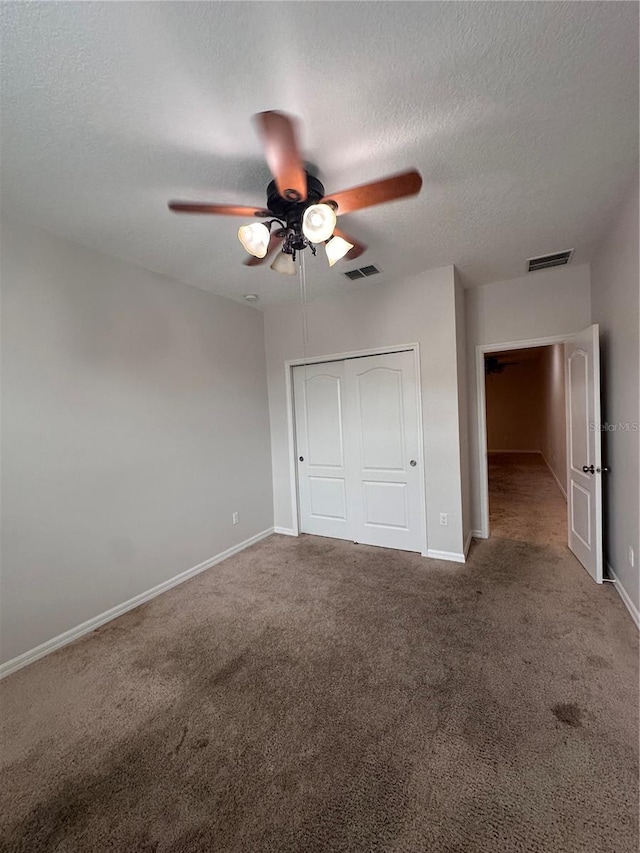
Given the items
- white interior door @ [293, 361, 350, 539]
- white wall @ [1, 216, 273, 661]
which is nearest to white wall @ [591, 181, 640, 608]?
white interior door @ [293, 361, 350, 539]

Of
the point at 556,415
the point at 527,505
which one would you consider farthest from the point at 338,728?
the point at 556,415

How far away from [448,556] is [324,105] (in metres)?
3.31

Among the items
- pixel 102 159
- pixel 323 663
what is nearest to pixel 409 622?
pixel 323 663

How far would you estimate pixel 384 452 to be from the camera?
3.46 meters

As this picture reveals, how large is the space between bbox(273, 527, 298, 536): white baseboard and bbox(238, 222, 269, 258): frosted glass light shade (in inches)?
124

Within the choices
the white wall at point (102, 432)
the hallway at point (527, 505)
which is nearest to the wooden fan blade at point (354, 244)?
the white wall at point (102, 432)

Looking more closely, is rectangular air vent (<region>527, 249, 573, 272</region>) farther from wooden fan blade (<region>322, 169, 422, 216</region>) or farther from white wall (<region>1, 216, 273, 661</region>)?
white wall (<region>1, 216, 273, 661</region>)

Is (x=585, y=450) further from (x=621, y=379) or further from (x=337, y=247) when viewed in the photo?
(x=337, y=247)

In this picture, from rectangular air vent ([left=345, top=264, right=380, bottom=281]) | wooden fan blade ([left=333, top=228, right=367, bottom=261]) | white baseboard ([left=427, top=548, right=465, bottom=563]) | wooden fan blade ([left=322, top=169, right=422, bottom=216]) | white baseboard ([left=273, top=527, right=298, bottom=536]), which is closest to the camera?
wooden fan blade ([left=322, top=169, right=422, bottom=216])

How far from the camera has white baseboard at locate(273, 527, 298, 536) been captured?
13.3ft

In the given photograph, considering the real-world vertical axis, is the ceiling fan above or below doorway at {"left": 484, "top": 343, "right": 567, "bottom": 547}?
above

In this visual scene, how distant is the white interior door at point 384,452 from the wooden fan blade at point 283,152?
208 cm

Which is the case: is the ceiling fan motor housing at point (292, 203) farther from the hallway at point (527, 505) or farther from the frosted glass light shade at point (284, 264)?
the hallway at point (527, 505)

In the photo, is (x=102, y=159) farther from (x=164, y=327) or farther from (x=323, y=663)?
(x=323, y=663)
